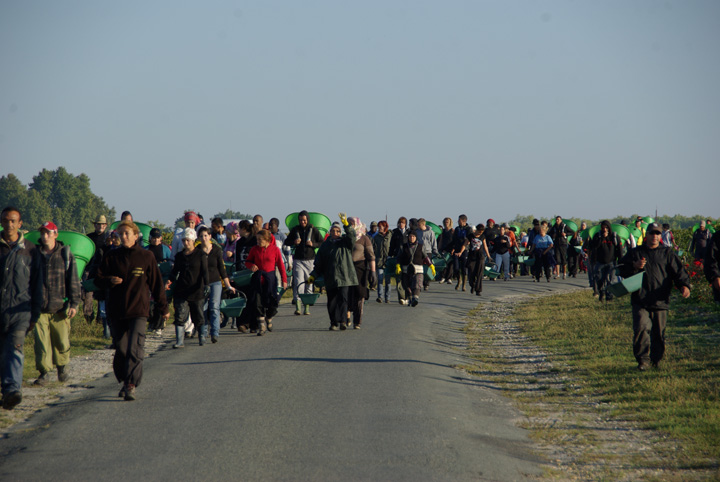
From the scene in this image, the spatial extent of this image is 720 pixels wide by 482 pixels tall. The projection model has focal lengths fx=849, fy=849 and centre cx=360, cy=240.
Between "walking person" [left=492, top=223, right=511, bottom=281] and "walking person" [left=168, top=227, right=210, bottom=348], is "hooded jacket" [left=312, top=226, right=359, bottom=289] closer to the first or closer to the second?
"walking person" [left=168, top=227, right=210, bottom=348]

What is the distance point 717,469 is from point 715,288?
4706mm

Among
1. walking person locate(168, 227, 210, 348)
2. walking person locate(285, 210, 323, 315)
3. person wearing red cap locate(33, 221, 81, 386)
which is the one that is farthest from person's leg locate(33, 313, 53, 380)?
walking person locate(285, 210, 323, 315)

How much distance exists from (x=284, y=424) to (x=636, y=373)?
5390mm

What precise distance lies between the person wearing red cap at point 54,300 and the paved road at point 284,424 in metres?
0.64

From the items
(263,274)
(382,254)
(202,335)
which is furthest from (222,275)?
(382,254)

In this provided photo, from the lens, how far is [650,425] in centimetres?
824

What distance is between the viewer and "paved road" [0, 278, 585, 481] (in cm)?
622

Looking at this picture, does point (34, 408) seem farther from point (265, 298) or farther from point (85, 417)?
point (265, 298)

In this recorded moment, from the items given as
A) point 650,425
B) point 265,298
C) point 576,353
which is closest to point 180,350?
point 265,298

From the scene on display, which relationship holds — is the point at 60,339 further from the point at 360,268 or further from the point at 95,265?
the point at 360,268

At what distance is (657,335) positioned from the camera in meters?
10.9

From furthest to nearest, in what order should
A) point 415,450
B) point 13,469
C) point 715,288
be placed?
point 715,288 → point 415,450 → point 13,469

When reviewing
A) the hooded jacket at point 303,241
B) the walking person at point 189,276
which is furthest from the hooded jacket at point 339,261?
the walking person at point 189,276

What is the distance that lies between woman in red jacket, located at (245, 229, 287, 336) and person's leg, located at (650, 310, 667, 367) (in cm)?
585
